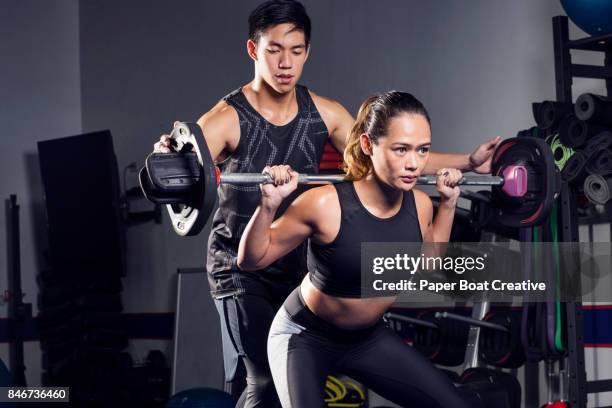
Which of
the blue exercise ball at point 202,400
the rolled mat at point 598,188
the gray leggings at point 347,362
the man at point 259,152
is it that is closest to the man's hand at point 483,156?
the man at point 259,152

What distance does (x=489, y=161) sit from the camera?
2990mm

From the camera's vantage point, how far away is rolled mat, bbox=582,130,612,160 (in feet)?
11.2

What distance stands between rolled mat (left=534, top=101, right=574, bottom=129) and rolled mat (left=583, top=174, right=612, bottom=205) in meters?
0.30

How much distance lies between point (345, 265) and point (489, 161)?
0.80 m

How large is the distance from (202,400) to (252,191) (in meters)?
1.66

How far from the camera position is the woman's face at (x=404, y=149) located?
7.87 ft

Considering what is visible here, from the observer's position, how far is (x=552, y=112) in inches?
141

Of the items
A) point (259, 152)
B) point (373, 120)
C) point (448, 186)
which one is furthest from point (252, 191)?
point (448, 186)

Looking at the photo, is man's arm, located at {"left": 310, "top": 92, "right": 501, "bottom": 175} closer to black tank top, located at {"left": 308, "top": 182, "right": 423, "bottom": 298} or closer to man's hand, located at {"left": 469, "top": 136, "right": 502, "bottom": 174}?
man's hand, located at {"left": 469, "top": 136, "right": 502, "bottom": 174}

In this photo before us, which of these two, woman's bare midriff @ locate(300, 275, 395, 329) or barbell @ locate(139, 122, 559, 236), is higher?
barbell @ locate(139, 122, 559, 236)

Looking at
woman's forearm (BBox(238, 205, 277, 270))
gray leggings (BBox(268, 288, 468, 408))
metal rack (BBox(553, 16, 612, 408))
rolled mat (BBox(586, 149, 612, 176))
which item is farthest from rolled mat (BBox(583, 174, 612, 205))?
woman's forearm (BBox(238, 205, 277, 270))

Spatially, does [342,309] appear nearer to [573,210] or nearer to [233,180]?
[233,180]

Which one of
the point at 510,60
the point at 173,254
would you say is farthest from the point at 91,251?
the point at 510,60

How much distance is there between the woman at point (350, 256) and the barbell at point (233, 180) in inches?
4.6
